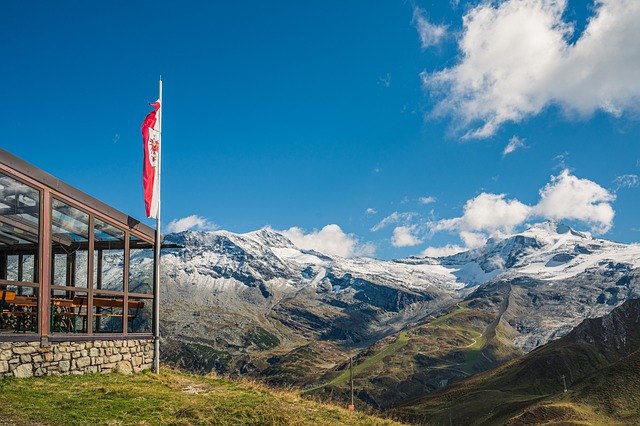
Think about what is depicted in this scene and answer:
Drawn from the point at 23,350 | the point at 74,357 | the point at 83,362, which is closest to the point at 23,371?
the point at 23,350

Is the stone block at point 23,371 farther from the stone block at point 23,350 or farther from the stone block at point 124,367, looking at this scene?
the stone block at point 124,367

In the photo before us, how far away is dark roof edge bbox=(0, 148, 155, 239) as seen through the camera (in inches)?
801

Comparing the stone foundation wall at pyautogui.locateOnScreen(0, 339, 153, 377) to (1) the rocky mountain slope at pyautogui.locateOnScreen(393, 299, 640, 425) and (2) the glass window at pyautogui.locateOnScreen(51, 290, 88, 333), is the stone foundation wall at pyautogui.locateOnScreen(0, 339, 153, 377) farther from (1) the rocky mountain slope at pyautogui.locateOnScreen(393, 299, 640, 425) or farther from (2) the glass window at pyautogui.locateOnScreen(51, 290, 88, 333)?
(1) the rocky mountain slope at pyautogui.locateOnScreen(393, 299, 640, 425)

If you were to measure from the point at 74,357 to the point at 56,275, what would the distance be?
8.01m

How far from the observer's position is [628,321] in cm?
17512

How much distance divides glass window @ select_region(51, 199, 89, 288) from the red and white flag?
10.9 feet

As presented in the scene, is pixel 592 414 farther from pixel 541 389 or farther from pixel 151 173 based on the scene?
pixel 151 173

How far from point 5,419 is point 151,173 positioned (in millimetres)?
14470

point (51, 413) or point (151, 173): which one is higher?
point (151, 173)

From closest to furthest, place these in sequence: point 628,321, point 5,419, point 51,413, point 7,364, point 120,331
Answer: point 5,419
point 51,413
point 7,364
point 120,331
point 628,321

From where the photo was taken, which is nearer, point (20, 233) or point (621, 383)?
point (20, 233)

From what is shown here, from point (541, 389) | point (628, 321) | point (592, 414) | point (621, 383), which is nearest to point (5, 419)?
point (592, 414)

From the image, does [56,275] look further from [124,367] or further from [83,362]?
[83,362]

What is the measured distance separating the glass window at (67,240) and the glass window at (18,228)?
764 millimetres
